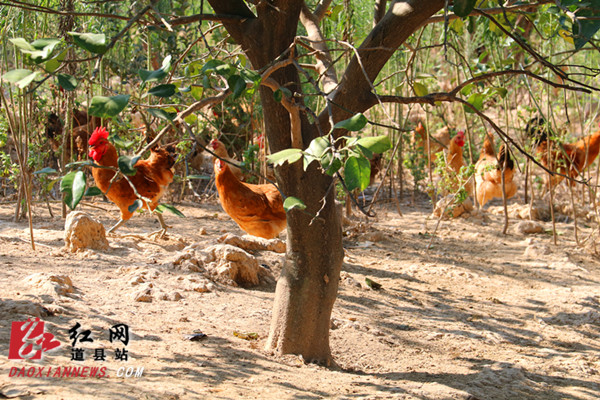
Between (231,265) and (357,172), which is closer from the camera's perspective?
(357,172)

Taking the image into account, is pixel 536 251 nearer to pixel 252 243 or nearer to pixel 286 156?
pixel 252 243

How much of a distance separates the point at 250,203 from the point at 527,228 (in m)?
3.87

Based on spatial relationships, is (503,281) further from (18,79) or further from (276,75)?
(18,79)

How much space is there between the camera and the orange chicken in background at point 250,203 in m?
4.19

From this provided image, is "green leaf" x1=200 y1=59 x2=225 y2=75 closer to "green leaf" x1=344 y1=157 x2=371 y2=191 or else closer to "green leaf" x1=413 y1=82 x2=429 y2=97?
"green leaf" x1=344 y1=157 x2=371 y2=191

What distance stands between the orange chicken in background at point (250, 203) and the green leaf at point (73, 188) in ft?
9.34

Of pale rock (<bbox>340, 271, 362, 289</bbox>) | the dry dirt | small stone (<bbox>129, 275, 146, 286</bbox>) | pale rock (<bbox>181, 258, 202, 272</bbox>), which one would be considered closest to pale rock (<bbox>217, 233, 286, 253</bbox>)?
the dry dirt

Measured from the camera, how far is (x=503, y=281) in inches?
192

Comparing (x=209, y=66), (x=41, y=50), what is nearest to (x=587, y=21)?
(x=209, y=66)

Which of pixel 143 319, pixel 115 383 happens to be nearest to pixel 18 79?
pixel 115 383

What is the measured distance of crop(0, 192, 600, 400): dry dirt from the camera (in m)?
2.44

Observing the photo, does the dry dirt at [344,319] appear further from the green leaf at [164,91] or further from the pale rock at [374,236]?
the green leaf at [164,91]

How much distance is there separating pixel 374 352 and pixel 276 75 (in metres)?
1.76

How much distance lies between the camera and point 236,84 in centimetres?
149
